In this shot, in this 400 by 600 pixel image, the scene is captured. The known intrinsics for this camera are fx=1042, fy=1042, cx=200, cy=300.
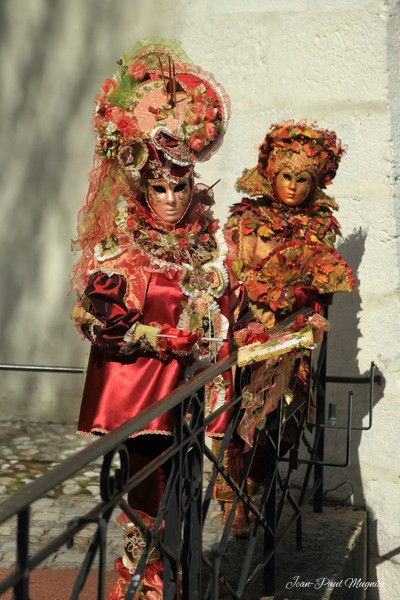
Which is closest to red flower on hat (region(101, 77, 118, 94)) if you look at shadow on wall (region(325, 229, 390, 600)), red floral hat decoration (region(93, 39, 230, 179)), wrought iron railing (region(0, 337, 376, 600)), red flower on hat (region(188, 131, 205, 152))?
red floral hat decoration (region(93, 39, 230, 179))

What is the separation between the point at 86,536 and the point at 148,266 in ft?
5.23

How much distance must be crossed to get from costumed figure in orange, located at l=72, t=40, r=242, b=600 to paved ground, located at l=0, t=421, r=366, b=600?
626 mm

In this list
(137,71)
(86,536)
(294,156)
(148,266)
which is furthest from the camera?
(86,536)

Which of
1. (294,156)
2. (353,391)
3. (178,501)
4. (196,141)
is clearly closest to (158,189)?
(196,141)

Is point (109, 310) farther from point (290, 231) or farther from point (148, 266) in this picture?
point (290, 231)

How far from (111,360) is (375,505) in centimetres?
226

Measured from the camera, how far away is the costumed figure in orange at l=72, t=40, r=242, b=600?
359cm

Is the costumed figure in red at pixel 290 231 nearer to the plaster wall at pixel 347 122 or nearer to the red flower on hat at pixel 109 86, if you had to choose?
the plaster wall at pixel 347 122

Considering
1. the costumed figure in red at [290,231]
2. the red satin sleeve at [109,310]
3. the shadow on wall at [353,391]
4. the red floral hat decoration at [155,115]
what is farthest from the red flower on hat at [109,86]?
the shadow on wall at [353,391]

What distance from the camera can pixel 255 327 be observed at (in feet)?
12.3

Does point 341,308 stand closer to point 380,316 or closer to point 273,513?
point 380,316

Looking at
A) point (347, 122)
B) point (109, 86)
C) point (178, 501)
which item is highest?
point (347, 122)

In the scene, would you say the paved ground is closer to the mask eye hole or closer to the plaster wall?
the plaster wall

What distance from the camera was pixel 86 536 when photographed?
15.4 ft
